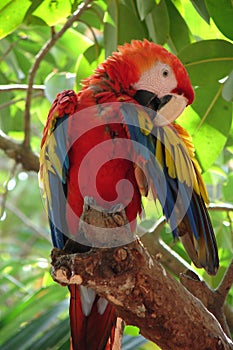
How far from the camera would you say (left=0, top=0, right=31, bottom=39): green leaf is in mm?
1696

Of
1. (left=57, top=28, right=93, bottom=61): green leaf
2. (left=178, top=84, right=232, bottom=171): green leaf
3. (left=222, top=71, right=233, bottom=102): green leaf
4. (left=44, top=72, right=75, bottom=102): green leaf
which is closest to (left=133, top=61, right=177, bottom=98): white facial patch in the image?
(left=222, top=71, right=233, bottom=102): green leaf

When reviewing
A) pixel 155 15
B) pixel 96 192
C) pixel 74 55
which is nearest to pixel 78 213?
pixel 96 192

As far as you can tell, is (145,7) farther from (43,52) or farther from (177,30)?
(43,52)

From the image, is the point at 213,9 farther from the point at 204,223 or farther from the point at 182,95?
the point at 204,223

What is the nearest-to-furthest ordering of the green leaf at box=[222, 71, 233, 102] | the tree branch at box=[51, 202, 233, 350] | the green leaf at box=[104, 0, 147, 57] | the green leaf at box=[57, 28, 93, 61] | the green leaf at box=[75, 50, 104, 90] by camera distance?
the tree branch at box=[51, 202, 233, 350] < the green leaf at box=[222, 71, 233, 102] < the green leaf at box=[104, 0, 147, 57] < the green leaf at box=[75, 50, 104, 90] < the green leaf at box=[57, 28, 93, 61]

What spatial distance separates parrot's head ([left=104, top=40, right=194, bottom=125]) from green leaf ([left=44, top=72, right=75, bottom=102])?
308 millimetres

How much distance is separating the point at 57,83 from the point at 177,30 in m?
0.36

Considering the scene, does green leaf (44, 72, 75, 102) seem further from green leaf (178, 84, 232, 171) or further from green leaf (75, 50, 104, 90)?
green leaf (178, 84, 232, 171)

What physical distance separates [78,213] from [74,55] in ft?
2.93

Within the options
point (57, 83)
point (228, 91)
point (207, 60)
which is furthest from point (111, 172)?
point (57, 83)

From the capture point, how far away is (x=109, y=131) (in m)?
1.43

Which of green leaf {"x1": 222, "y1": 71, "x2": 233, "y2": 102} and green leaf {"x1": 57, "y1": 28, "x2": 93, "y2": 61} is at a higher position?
green leaf {"x1": 222, "y1": 71, "x2": 233, "y2": 102}

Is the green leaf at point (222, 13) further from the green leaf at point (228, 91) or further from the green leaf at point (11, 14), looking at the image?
the green leaf at point (11, 14)

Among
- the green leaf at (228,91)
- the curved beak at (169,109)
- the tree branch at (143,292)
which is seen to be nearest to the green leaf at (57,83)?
the curved beak at (169,109)
